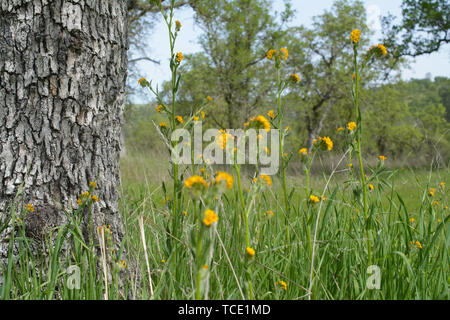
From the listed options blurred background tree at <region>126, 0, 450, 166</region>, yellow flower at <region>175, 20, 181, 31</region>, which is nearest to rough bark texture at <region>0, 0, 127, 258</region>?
yellow flower at <region>175, 20, 181, 31</region>

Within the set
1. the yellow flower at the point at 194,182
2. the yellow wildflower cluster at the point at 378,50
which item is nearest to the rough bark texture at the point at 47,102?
the yellow flower at the point at 194,182

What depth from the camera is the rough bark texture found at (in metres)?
1.55

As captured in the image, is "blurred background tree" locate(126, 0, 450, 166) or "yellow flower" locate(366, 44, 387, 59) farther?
"blurred background tree" locate(126, 0, 450, 166)

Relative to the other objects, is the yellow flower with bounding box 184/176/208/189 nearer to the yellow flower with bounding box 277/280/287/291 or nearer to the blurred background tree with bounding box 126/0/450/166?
the yellow flower with bounding box 277/280/287/291

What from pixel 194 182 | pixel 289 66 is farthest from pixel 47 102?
pixel 289 66

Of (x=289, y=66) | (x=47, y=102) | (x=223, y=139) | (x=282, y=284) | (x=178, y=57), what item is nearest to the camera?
(x=223, y=139)

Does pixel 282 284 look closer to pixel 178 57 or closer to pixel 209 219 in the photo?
pixel 209 219

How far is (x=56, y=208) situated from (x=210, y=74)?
586 inches

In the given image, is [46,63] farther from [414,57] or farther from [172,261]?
[414,57]

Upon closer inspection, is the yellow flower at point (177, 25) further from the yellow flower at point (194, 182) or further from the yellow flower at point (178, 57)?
the yellow flower at point (194, 182)

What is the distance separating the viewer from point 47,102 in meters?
1.57

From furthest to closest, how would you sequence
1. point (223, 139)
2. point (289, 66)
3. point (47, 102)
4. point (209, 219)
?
point (289, 66)
point (47, 102)
point (223, 139)
point (209, 219)
